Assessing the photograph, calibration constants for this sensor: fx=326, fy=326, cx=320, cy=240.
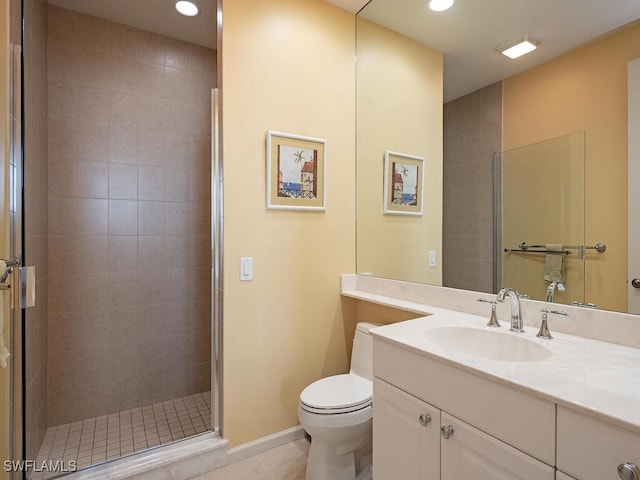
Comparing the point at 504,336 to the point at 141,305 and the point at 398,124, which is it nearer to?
the point at 398,124

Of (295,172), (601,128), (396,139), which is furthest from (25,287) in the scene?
(601,128)

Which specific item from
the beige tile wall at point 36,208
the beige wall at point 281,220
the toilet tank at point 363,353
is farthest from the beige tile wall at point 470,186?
the beige tile wall at point 36,208

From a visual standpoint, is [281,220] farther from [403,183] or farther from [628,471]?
[628,471]

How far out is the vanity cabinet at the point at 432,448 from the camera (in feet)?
2.87

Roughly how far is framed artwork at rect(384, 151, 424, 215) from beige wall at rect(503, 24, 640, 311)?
711 mm

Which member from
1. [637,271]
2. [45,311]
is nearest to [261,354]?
[45,311]

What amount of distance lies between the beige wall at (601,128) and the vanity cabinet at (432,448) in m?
0.72

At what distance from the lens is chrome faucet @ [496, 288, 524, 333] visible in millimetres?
1295

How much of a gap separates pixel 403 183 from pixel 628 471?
1637 mm

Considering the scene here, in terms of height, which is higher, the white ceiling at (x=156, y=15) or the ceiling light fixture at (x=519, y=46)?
the white ceiling at (x=156, y=15)

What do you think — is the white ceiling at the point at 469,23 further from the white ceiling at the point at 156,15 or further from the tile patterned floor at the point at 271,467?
the tile patterned floor at the point at 271,467

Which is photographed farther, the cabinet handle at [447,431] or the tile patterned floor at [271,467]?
the tile patterned floor at [271,467]

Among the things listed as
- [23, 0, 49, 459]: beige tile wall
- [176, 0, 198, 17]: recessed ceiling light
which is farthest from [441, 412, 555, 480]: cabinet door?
[176, 0, 198, 17]: recessed ceiling light

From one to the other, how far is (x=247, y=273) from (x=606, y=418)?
5.09 ft
